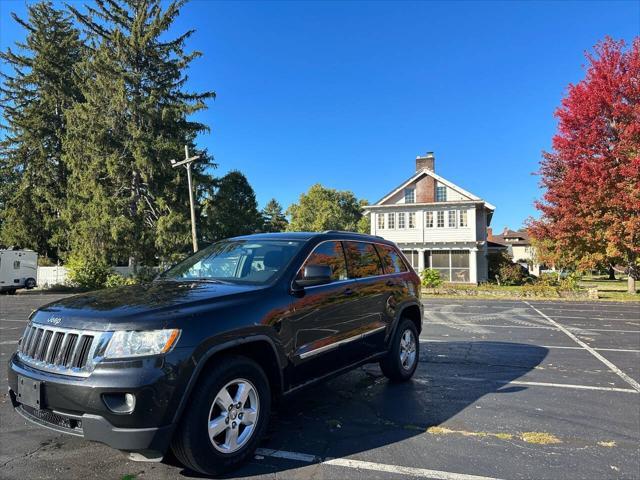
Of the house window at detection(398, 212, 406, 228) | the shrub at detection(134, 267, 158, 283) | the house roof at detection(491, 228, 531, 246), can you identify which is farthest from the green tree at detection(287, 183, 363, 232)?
the shrub at detection(134, 267, 158, 283)

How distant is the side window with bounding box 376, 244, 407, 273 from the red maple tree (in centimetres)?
1798

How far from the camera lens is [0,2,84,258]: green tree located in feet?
115

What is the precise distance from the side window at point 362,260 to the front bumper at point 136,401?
244 centimetres

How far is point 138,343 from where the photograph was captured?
2783 mm

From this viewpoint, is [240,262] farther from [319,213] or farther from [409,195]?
[319,213]

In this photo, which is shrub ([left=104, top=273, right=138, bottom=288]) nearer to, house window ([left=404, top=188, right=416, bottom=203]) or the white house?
the white house

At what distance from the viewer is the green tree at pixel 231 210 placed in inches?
1328

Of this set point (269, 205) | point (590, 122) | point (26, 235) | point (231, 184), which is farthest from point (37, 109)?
point (269, 205)

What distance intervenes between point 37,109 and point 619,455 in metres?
42.1

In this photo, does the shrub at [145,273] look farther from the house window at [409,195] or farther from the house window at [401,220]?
the house window at [409,195]

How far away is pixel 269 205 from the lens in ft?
332

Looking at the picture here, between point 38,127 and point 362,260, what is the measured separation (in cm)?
3872

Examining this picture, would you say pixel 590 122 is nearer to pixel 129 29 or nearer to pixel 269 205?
pixel 129 29

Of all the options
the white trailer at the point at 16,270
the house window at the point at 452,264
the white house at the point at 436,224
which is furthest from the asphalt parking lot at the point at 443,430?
the white house at the point at 436,224
